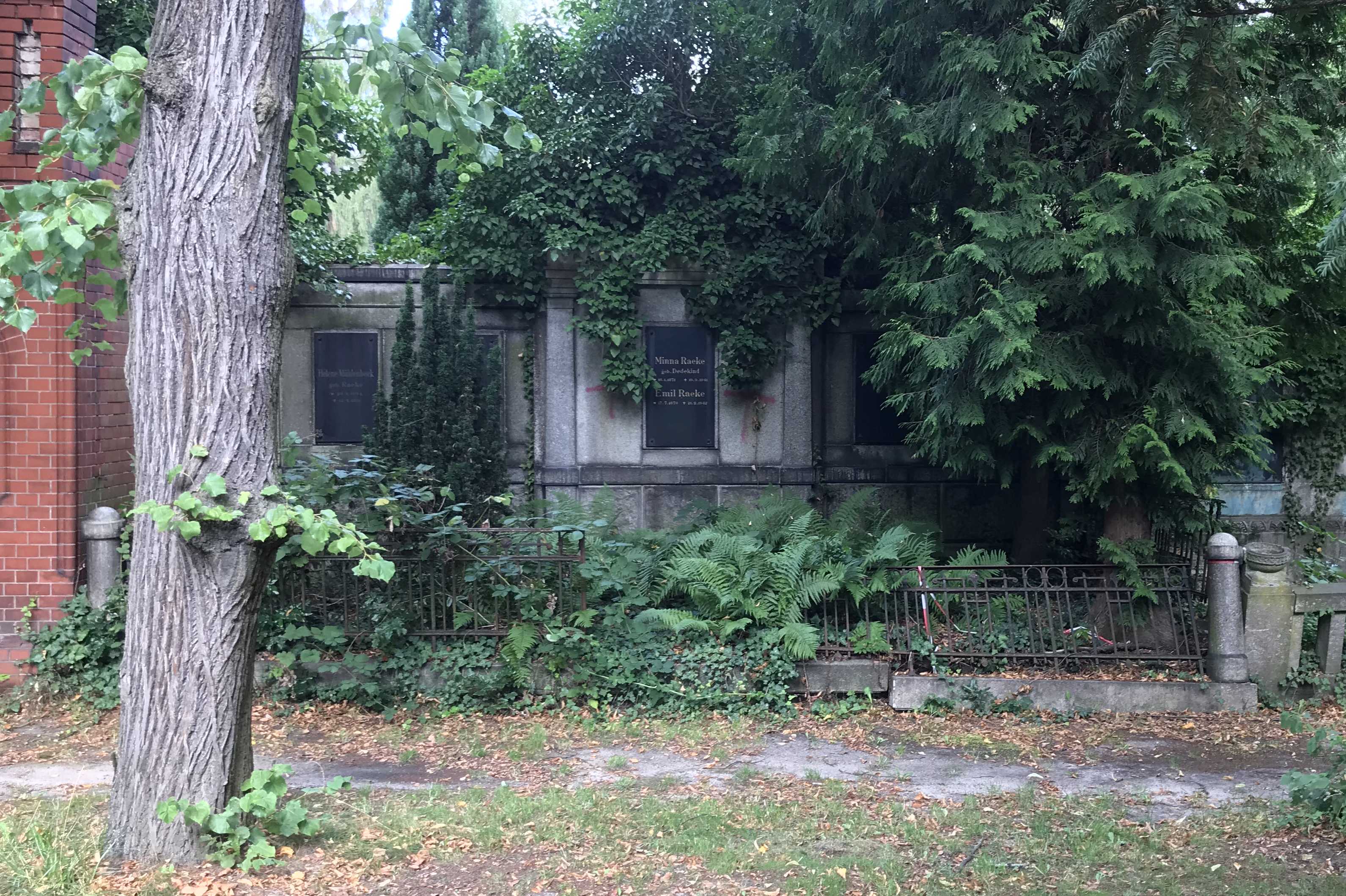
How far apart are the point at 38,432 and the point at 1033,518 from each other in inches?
344

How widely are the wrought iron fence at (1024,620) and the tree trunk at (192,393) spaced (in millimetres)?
4423

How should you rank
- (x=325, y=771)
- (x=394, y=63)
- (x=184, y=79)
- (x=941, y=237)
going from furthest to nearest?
1. (x=941, y=237)
2. (x=325, y=771)
3. (x=394, y=63)
4. (x=184, y=79)

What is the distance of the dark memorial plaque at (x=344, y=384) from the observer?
1089cm

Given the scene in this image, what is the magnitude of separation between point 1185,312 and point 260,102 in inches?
247

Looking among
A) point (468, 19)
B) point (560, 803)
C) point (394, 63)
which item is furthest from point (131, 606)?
point (468, 19)

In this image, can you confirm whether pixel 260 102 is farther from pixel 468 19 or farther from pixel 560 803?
pixel 468 19

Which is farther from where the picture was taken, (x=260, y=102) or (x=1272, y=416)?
(x=1272, y=416)

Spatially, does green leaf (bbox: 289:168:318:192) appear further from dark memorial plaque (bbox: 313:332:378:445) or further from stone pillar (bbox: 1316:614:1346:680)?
stone pillar (bbox: 1316:614:1346:680)

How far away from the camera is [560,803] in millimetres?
5379

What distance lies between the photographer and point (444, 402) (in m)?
10.5

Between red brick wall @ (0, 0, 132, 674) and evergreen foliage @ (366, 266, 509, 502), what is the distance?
3.23 m

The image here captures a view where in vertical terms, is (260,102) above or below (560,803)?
above

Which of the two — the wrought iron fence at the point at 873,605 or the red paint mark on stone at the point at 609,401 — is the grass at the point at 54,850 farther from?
the red paint mark on stone at the point at 609,401

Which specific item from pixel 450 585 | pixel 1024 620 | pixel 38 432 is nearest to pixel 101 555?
pixel 38 432
